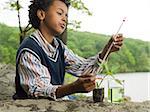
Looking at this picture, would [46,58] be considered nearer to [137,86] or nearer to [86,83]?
[86,83]

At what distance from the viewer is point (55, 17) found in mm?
1768

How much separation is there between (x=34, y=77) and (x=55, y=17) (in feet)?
0.99

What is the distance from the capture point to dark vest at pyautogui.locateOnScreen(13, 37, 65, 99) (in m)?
1.71

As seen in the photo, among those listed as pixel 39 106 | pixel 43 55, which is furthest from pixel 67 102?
pixel 43 55

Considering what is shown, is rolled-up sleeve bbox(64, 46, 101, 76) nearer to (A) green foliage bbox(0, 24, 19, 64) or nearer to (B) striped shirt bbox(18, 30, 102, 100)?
(B) striped shirt bbox(18, 30, 102, 100)

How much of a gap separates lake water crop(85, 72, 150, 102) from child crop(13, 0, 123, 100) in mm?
527

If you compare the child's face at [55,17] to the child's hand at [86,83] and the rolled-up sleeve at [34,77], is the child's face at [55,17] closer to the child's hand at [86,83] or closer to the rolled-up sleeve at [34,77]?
the rolled-up sleeve at [34,77]

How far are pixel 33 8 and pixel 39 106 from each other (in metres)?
0.51

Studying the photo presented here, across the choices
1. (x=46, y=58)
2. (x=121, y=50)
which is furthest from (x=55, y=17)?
(x=121, y=50)

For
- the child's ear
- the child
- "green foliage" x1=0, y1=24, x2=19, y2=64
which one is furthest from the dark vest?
"green foliage" x1=0, y1=24, x2=19, y2=64

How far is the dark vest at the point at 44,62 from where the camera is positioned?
1.71 m

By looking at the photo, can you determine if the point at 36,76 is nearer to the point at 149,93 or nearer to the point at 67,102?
the point at 67,102

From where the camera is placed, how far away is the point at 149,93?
2.48m

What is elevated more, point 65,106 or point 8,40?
point 8,40
